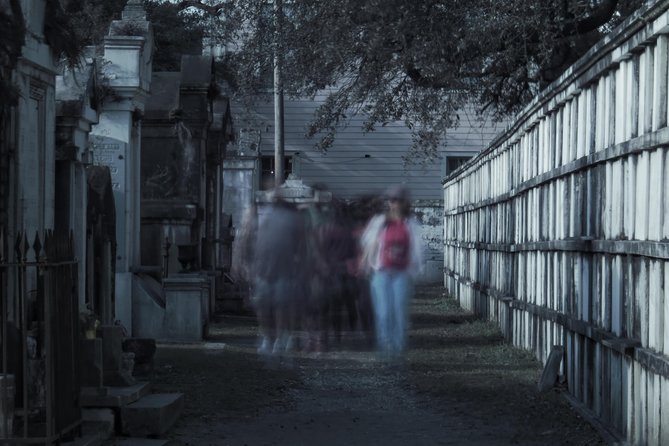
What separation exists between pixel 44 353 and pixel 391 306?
7726 millimetres

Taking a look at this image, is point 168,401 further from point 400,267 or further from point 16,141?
point 400,267

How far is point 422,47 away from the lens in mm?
19844

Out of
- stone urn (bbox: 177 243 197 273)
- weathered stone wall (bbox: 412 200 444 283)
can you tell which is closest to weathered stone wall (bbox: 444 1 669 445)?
stone urn (bbox: 177 243 197 273)

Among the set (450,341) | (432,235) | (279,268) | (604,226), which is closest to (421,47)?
(450,341)

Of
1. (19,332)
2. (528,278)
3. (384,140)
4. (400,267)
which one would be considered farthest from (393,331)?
(384,140)

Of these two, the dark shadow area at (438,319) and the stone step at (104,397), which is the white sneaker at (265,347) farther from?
the dark shadow area at (438,319)

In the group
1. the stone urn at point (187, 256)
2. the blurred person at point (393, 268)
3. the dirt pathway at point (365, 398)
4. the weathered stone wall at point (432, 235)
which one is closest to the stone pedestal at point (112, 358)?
the dirt pathway at point (365, 398)

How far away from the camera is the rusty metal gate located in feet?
25.5

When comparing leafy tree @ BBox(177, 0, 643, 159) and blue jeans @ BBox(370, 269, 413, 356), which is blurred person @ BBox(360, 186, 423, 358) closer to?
blue jeans @ BBox(370, 269, 413, 356)

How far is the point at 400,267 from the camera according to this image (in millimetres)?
15625

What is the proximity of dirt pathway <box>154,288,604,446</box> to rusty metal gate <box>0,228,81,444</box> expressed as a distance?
4.63ft

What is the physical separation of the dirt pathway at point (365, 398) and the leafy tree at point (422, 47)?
467 centimetres

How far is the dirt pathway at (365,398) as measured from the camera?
1023 cm

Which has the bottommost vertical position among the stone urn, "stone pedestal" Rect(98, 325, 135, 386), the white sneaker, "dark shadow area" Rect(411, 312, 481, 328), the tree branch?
"dark shadow area" Rect(411, 312, 481, 328)
